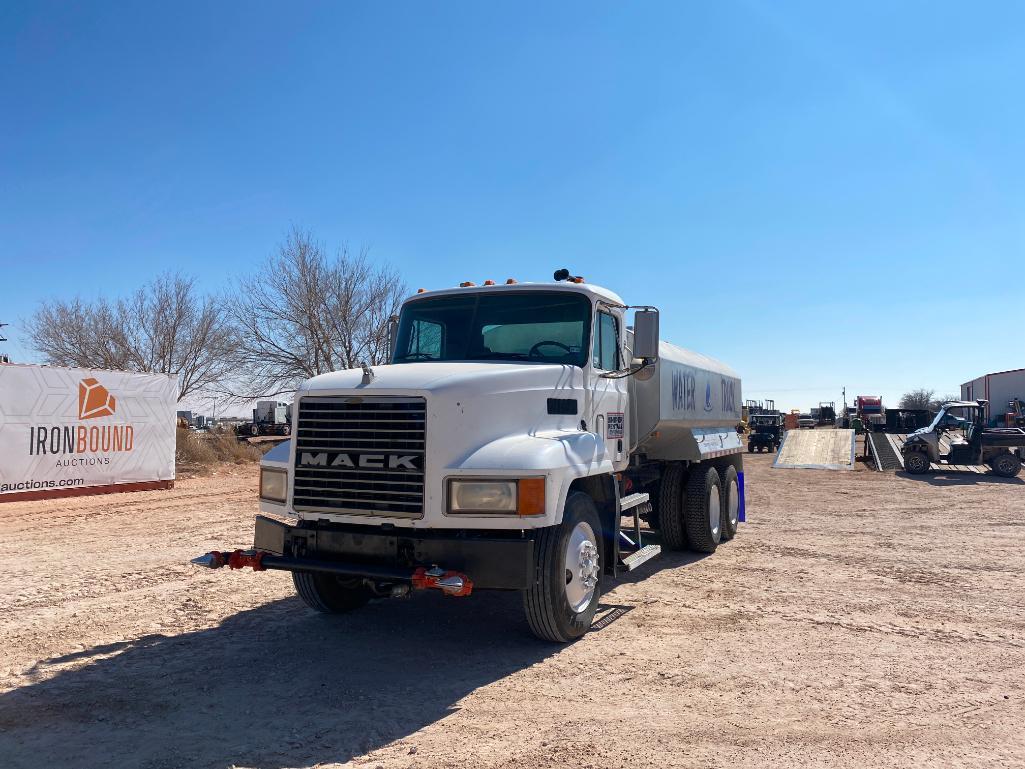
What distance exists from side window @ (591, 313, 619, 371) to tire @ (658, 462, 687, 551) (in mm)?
2857

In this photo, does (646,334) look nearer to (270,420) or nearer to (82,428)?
(82,428)

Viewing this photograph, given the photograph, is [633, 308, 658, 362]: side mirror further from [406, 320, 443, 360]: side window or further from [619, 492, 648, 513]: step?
[406, 320, 443, 360]: side window

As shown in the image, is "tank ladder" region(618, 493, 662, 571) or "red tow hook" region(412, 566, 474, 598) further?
"tank ladder" region(618, 493, 662, 571)

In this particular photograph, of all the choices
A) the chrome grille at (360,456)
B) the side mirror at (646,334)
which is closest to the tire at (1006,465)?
the side mirror at (646,334)

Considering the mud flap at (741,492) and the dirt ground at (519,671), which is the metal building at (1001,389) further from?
the dirt ground at (519,671)

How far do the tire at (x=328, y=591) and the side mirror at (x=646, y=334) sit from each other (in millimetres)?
3124

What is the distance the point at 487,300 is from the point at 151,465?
1301cm

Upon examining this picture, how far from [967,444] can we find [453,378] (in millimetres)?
23206

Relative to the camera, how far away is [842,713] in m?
4.23

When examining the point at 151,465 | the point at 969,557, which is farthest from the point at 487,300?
the point at 151,465

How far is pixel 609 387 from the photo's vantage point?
6.77 meters

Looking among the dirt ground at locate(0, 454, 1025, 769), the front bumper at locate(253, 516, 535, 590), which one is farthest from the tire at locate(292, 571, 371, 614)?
the front bumper at locate(253, 516, 535, 590)

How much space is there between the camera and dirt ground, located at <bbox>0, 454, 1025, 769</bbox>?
12.5 feet

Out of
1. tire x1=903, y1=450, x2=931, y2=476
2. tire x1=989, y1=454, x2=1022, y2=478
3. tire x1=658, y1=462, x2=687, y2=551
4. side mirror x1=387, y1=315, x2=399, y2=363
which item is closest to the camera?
side mirror x1=387, y1=315, x2=399, y2=363
